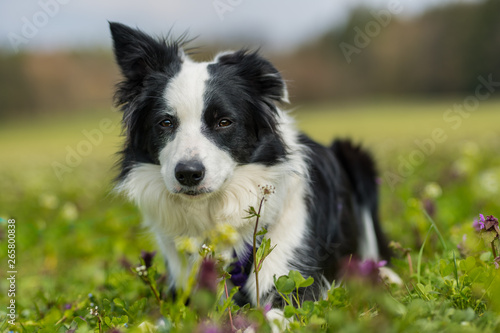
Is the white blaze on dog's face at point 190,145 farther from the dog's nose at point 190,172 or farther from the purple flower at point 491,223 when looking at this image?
the purple flower at point 491,223

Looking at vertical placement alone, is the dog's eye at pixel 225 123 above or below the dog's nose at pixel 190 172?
above

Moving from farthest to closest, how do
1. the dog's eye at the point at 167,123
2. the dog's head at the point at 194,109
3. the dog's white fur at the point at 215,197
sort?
the dog's eye at the point at 167,123, the dog's white fur at the point at 215,197, the dog's head at the point at 194,109

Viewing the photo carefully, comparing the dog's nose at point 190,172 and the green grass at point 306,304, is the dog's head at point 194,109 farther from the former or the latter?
the green grass at point 306,304

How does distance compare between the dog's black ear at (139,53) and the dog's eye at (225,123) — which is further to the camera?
the dog's black ear at (139,53)

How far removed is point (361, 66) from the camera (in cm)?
3700

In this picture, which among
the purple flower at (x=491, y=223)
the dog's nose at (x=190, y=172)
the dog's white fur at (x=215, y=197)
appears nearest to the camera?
the purple flower at (x=491, y=223)

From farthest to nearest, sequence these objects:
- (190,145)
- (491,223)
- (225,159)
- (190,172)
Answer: (225,159)
(190,145)
(190,172)
(491,223)

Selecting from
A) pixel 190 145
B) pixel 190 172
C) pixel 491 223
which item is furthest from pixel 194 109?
pixel 491 223

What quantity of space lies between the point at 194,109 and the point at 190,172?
19.7 inches

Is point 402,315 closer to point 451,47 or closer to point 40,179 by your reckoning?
point 40,179

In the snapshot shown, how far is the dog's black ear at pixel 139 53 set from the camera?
3291mm

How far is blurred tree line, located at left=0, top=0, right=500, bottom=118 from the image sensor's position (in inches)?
1281

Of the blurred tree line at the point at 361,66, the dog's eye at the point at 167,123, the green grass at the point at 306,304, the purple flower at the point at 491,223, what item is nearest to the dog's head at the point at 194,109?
the dog's eye at the point at 167,123

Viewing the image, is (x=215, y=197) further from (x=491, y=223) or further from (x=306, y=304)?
(x=491, y=223)
